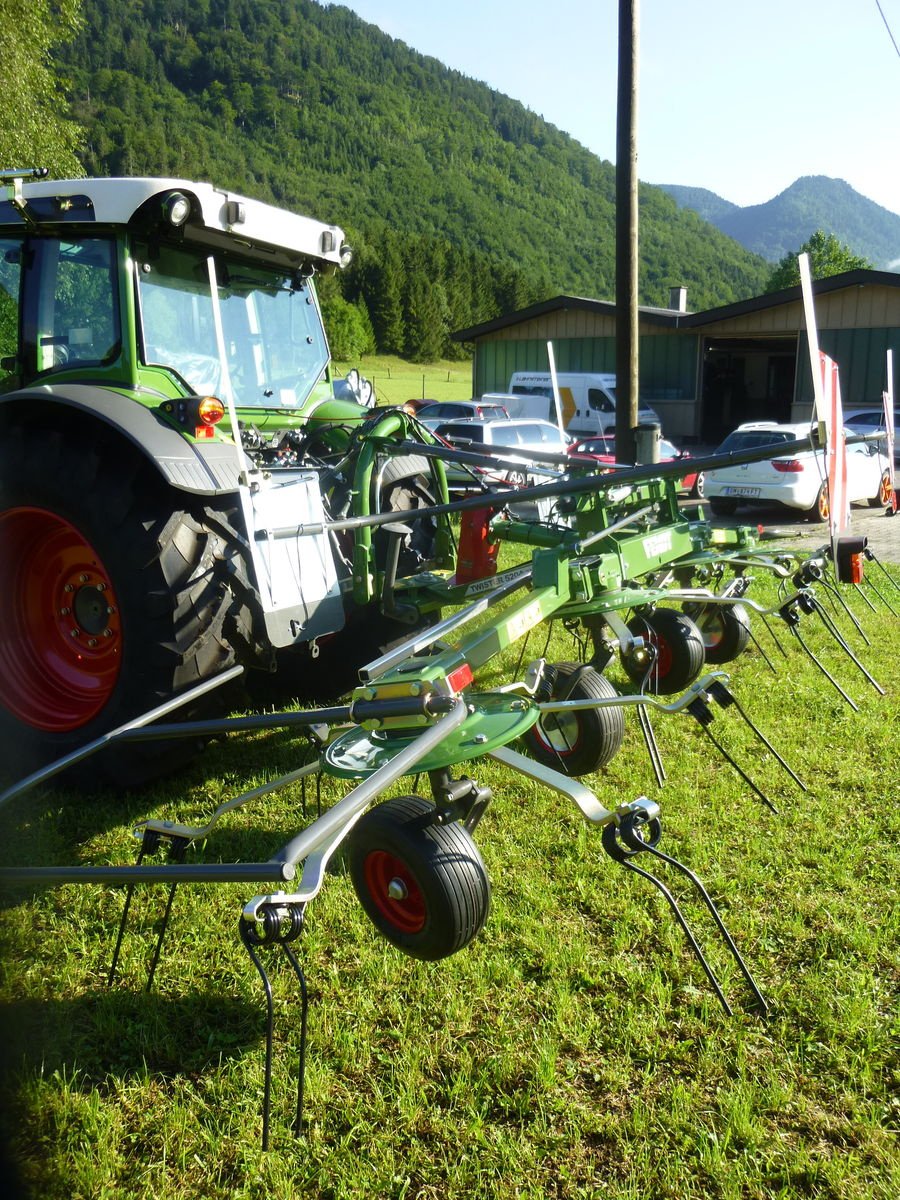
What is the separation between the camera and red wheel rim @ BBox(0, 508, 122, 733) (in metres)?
3.77

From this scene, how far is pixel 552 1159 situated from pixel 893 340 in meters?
23.4

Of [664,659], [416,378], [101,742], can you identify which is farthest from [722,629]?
[416,378]

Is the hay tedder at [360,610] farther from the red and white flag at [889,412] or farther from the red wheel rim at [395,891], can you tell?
the red and white flag at [889,412]

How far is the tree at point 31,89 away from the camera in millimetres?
17016

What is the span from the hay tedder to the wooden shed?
17.3 meters

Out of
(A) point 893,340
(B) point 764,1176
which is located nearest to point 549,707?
(B) point 764,1176

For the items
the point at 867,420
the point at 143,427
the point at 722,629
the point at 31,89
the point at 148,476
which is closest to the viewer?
the point at 143,427

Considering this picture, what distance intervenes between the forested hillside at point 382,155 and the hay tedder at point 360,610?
64159 mm

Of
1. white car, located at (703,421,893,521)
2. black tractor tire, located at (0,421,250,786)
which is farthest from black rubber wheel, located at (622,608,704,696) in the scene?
white car, located at (703,421,893,521)

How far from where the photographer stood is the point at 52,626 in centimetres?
400

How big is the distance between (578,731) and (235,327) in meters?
2.49

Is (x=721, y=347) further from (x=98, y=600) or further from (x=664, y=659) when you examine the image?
(x=98, y=600)

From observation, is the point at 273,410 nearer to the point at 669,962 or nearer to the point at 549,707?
the point at 549,707

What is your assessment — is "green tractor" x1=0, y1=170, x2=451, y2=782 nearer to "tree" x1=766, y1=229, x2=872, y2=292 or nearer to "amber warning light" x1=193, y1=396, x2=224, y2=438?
"amber warning light" x1=193, y1=396, x2=224, y2=438
